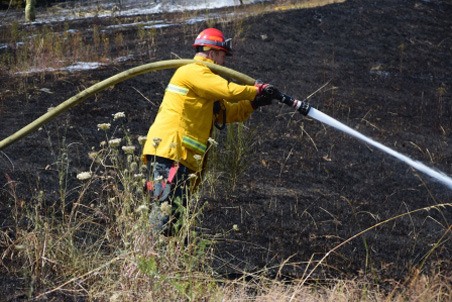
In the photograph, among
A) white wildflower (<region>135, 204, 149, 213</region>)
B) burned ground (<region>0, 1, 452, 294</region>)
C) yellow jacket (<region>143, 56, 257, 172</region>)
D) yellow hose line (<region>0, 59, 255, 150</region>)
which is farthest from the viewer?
burned ground (<region>0, 1, 452, 294</region>)

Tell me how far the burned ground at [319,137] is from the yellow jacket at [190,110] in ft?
2.10

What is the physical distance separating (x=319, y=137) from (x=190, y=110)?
3607mm

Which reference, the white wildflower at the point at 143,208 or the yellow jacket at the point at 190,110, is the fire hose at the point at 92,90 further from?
the white wildflower at the point at 143,208

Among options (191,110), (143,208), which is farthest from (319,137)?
(143,208)

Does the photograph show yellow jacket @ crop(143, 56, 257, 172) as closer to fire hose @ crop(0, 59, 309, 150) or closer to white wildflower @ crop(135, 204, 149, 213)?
fire hose @ crop(0, 59, 309, 150)

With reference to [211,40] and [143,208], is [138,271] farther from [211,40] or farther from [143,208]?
[211,40]

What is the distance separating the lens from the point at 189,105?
5.39 m

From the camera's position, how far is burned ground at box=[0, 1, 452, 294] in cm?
582

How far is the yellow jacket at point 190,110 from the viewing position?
527 cm

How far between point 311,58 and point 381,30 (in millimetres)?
2335

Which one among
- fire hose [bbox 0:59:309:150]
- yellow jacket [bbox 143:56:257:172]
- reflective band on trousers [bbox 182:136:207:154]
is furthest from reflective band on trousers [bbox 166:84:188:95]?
reflective band on trousers [bbox 182:136:207:154]

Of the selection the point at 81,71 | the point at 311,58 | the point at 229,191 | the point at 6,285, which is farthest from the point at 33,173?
the point at 311,58

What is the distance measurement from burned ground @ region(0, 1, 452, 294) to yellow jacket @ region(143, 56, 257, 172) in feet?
2.10

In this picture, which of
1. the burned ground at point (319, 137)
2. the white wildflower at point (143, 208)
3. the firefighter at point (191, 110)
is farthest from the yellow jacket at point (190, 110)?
the white wildflower at point (143, 208)
